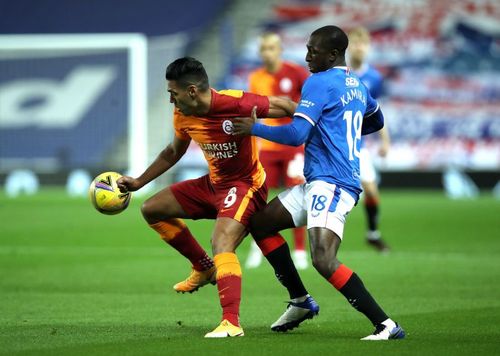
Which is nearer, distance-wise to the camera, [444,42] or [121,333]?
[121,333]

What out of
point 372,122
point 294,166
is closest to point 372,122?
point 372,122

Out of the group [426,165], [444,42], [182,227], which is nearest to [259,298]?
[182,227]

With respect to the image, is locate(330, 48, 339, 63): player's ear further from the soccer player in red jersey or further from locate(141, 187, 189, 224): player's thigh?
locate(141, 187, 189, 224): player's thigh

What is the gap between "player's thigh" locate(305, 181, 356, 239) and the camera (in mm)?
7168

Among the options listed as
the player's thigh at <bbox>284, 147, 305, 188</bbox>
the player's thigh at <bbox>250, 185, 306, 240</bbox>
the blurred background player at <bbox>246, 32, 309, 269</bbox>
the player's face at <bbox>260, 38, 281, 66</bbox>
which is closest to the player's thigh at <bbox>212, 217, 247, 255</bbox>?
the player's thigh at <bbox>250, 185, 306, 240</bbox>

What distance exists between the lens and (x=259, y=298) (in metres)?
9.81

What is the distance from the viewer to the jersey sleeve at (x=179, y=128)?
7.94m

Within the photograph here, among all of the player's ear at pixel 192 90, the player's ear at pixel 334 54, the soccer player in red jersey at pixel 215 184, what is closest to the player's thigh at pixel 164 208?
the soccer player in red jersey at pixel 215 184

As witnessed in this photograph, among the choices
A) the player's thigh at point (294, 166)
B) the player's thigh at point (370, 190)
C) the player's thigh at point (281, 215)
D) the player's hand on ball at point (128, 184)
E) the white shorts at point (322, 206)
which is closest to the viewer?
the white shorts at point (322, 206)

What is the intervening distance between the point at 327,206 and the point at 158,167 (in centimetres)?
166

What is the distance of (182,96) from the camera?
296 inches

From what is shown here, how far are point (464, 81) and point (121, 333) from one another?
77.8ft

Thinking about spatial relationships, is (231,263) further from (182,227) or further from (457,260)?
(457,260)

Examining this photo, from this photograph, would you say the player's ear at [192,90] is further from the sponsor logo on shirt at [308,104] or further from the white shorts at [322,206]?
the white shorts at [322,206]
